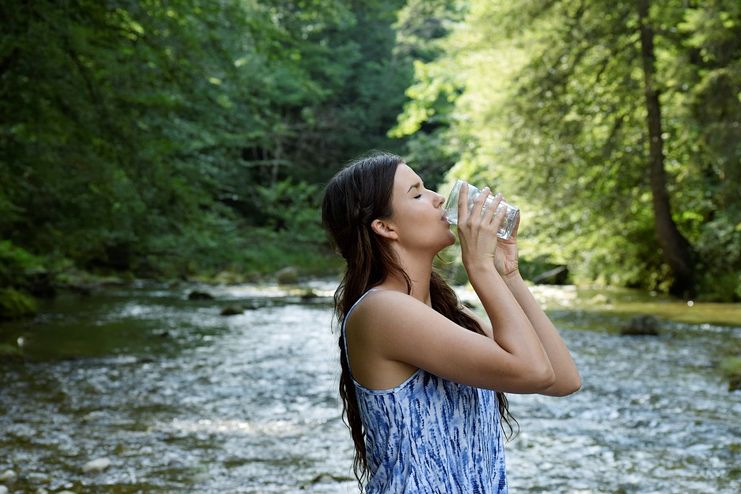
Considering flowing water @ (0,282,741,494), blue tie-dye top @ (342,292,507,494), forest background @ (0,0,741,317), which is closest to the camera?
blue tie-dye top @ (342,292,507,494)

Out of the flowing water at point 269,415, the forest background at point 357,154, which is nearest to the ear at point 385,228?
the flowing water at point 269,415

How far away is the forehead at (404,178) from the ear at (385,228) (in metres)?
0.09

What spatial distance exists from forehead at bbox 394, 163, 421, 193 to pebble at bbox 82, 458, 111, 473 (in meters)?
3.82

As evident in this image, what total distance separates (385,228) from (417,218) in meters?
0.08

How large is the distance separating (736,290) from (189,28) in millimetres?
10176

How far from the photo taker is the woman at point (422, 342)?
214 centimetres

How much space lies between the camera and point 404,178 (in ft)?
7.66

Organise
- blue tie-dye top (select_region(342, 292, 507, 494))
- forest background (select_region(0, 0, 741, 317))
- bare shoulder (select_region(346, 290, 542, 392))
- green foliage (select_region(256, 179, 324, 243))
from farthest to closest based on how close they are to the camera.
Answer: green foliage (select_region(256, 179, 324, 243)) < forest background (select_region(0, 0, 741, 317)) < blue tie-dye top (select_region(342, 292, 507, 494)) < bare shoulder (select_region(346, 290, 542, 392))

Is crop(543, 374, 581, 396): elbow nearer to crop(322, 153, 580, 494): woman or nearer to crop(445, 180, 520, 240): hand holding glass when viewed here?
crop(322, 153, 580, 494): woman

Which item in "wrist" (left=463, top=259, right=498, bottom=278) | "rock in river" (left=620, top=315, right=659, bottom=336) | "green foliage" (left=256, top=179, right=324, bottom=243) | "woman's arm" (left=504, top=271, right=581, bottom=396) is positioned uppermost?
"wrist" (left=463, top=259, right=498, bottom=278)

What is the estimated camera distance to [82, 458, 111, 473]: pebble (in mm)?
5496

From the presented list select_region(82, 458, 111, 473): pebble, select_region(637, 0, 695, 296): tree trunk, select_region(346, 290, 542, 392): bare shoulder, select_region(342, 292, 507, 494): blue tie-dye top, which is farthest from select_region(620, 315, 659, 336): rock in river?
select_region(346, 290, 542, 392): bare shoulder

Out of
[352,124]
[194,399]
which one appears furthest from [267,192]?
[194,399]

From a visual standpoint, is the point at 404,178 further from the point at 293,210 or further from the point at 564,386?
the point at 293,210
